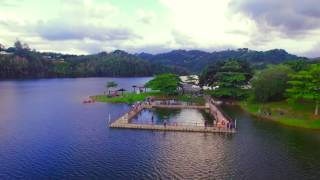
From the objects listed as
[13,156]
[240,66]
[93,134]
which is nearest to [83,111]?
[93,134]

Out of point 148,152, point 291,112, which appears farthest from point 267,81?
point 148,152

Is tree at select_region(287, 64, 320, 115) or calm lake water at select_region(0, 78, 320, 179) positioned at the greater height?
tree at select_region(287, 64, 320, 115)

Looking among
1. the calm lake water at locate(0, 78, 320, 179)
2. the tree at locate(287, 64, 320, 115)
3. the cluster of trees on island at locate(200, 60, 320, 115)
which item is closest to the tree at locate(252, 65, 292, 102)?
the cluster of trees on island at locate(200, 60, 320, 115)

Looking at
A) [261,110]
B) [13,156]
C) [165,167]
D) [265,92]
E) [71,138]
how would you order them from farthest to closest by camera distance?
[265,92], [261,110], [71,138], [13,156], [165,167]

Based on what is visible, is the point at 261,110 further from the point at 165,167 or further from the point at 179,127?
the point at 165,167

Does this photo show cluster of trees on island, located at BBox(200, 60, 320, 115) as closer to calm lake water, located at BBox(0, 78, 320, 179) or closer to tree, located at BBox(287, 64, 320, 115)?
tree, located at BBox(287, 64, 320, 115)
